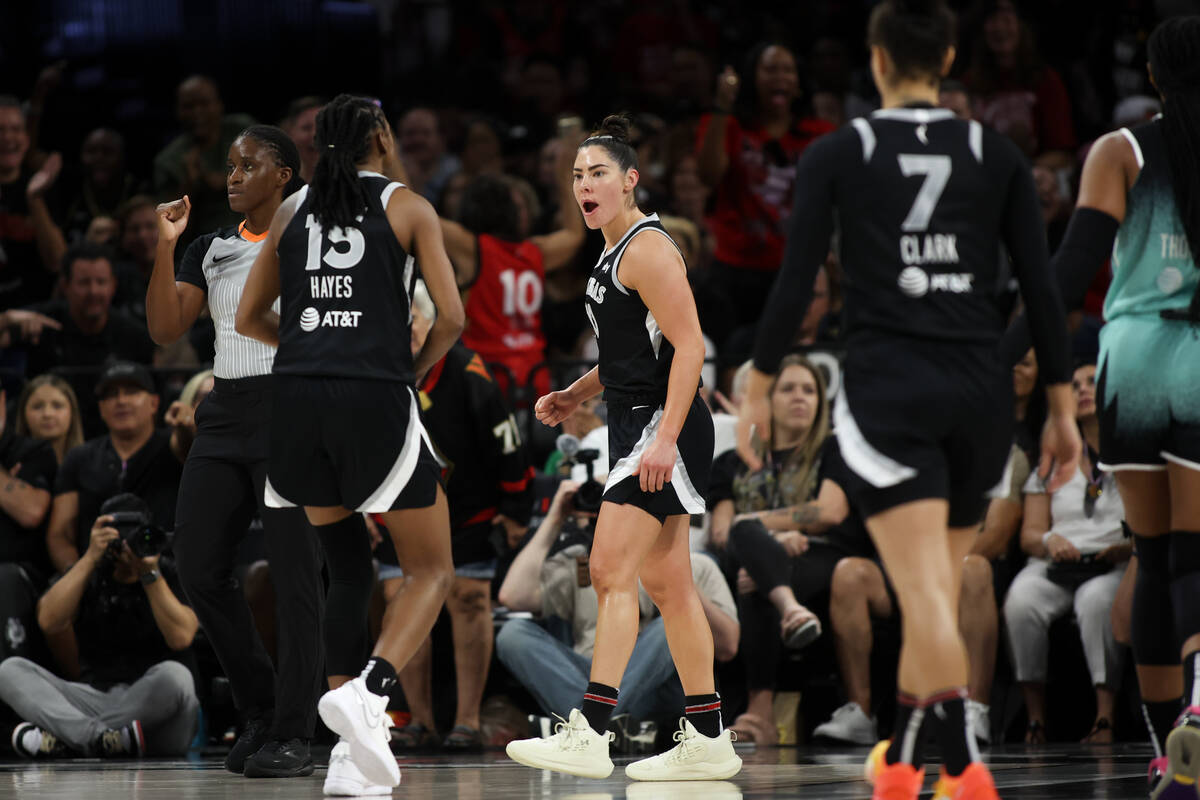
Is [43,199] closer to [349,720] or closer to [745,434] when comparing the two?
[349,720]

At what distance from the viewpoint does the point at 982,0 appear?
36.5 feet

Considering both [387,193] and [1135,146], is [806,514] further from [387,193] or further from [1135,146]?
[1135,146]

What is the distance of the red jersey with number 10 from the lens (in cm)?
869

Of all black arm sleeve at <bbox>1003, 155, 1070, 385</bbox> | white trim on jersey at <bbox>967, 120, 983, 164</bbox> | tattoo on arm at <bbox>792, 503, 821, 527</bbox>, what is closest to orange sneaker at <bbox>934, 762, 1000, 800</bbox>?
black arm sleeve at <bbox>1003, 155, 1070, 385</bbox>

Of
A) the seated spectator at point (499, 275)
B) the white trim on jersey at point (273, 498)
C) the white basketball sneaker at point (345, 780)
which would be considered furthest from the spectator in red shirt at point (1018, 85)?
the white basketball sneaker at point (345, 780)

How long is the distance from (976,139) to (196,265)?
120 inches

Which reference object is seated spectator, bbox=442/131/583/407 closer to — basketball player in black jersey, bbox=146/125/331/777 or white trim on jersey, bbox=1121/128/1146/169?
basketball player in black jersey, bbox=146/125/331/777

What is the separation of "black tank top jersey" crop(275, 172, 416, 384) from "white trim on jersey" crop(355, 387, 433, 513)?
0.69 feet

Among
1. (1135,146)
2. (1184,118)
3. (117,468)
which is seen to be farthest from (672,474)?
(117,468)

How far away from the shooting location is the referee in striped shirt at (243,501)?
5254 mm

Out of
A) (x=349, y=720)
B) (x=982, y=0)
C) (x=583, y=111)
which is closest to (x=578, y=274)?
(x=583, y=111)

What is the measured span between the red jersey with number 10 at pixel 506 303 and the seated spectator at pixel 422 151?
2.24 m

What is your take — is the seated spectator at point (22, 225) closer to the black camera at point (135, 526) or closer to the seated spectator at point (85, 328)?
the seated spectator at point (85, 328)

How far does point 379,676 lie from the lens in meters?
4.59
